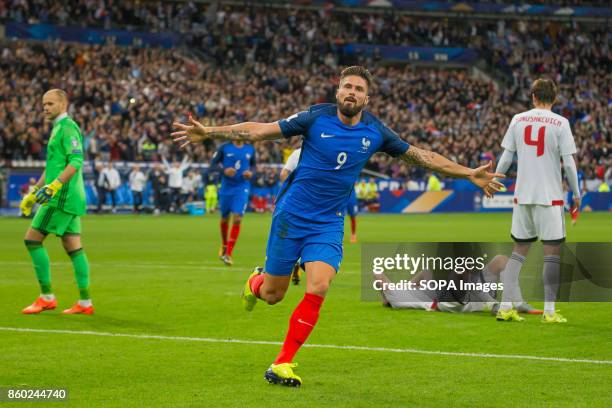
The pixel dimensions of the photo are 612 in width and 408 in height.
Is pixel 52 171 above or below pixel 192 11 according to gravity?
below

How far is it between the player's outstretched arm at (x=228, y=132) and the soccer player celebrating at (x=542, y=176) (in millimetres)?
3445

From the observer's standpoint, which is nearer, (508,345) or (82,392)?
(82,392)

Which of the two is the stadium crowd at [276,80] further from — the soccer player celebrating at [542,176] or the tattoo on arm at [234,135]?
the tattoo on arm at [234,135]

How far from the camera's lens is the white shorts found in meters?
10.5

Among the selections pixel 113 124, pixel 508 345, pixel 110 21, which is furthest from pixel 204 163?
pixel 508 345

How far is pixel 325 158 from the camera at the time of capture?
304 inches

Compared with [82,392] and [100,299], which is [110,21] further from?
[82,392]

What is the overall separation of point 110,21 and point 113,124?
497 inches

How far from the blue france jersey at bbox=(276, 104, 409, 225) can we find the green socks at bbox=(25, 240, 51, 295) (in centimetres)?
443

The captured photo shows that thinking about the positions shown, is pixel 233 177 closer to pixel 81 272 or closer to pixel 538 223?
pixel 81 272

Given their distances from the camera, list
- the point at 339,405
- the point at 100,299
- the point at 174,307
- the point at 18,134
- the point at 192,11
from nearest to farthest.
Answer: the point at 339,405
the point at 174,307
the point at 100,299
the point at 18,134
the point at 192,11

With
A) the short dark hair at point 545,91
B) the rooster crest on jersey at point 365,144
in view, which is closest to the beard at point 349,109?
the rooster crest on jersey at point 365,144

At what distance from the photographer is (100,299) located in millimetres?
12602

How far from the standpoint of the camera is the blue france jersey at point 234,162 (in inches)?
716
